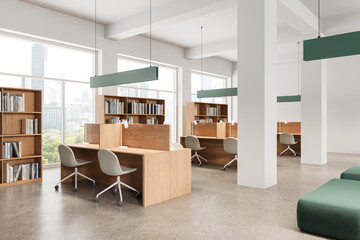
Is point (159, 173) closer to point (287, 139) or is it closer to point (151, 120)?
point (151, 120)

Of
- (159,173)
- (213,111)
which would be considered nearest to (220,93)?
(213,111)

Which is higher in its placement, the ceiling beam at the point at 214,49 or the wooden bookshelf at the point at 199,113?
the ceiling beam at the point at 214,49

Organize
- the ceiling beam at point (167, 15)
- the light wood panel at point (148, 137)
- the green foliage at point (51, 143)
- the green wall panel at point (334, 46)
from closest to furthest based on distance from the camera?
the green wall panel at point (334, 46) < the light wood panel at point (148, 137) < the ceiling beam at point (167, 15) < the green foliage at point (51, 143)

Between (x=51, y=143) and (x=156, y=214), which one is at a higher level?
(x=51, y=143)

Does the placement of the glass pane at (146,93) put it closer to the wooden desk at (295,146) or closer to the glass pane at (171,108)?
the glass pane at (171,108)

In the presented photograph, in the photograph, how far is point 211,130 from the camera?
27.9 feet

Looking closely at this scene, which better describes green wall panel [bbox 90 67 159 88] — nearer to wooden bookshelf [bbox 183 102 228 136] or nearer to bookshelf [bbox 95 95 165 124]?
bookshelf [bbox 95 95 165 124]

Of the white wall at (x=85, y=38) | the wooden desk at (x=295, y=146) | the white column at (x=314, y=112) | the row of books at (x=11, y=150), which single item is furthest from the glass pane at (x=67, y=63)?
the wooden desk at (x=295, y=146)

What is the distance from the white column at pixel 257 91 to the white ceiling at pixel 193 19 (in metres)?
1.23

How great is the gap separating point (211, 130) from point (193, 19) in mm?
3242

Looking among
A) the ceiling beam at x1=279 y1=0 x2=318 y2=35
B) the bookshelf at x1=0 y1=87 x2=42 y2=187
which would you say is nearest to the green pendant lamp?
the bookshelf at x1=0 y1=87 x2=42 y2=187

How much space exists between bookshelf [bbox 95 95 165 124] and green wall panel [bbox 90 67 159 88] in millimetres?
1712

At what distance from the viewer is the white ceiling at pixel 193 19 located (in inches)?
274

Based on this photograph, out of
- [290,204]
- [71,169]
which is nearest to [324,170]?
[290,204]
